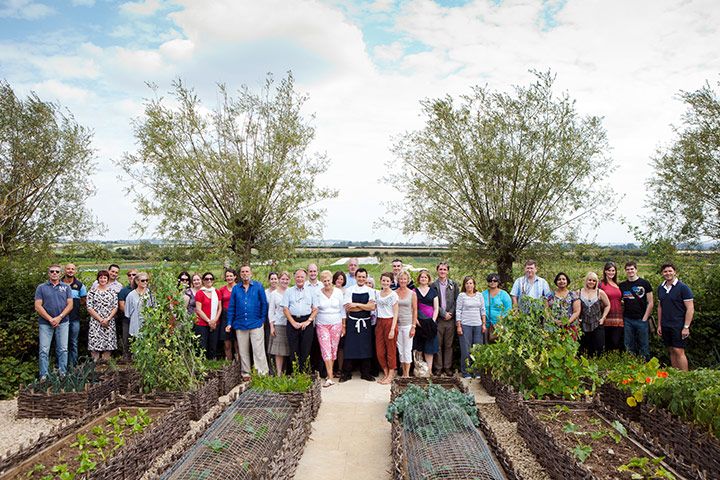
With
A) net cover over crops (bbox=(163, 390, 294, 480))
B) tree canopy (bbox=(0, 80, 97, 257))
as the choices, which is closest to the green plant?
net cover over crops (bbox=(163, 390, 294, 480))

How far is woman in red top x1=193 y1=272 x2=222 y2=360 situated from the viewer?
7715 millimetres

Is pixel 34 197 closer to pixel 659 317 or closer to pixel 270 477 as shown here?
pixel 270 477

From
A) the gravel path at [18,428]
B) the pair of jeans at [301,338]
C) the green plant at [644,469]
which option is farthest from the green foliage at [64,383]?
the green plant at [644,469]

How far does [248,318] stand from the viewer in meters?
7.34

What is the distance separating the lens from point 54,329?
24.7ft

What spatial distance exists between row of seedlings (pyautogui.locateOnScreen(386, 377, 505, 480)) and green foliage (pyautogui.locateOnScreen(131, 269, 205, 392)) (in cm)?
301

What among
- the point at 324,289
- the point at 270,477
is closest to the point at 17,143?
the point at 324,289

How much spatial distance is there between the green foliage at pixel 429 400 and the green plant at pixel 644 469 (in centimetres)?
155

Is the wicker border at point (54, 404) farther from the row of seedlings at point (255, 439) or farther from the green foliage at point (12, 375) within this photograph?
the row of seedlings at point (255, 439)

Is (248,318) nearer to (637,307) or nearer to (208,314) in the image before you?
(208,314)

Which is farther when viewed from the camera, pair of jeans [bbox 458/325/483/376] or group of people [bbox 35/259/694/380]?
pair of jeans [bbox 458/325/483/376]

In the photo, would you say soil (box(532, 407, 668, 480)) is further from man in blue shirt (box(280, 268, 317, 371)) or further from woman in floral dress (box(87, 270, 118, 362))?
woman in floral dress (box(87, 270, 118, 362))

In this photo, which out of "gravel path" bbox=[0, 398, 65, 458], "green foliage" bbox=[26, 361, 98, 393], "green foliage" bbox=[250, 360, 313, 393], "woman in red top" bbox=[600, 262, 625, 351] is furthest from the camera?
"woman in red top" bbox=[600, 262, 625, 351]

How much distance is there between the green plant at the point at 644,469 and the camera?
11.4 feet
